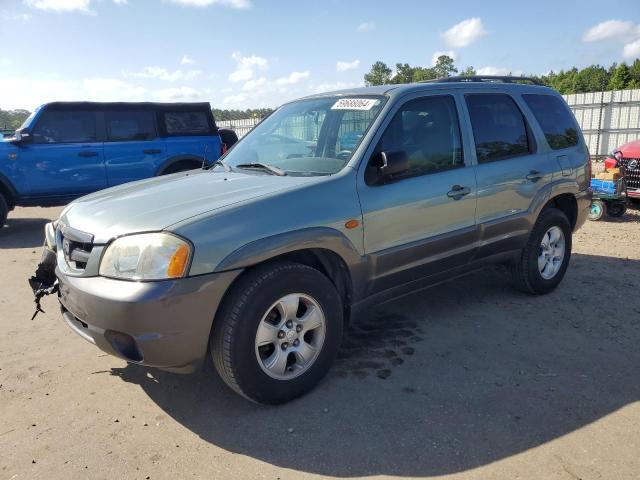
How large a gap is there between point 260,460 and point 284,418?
379 mm

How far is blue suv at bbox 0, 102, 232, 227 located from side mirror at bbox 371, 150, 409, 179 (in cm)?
688

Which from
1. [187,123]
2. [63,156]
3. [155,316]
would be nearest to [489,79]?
[155,316]

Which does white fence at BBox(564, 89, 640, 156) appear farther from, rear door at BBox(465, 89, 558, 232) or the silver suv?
the silver suv

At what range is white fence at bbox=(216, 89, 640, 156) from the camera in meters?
16.9

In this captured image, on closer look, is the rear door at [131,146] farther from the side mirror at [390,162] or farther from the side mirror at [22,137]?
the side mirror at [390,162]

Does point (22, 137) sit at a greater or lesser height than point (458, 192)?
greater

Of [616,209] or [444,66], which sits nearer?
[616,209]

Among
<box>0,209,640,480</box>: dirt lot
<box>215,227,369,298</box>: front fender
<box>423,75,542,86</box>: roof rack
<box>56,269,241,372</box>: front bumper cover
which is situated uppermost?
<box>423,75,542,86</box>: roof rack

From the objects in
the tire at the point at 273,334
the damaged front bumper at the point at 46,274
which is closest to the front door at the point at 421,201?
the tire at the point at 273,334

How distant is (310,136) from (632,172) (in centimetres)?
724

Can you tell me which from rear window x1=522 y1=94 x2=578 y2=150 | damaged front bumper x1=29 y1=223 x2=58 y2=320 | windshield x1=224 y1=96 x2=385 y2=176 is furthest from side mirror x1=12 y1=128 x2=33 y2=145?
rear window x1=522 y1=94 x2=578 y2=150

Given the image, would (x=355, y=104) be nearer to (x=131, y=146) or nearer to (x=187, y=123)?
(x=131, y=146)

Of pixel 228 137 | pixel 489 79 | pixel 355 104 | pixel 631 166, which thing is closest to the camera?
pixel 355 104

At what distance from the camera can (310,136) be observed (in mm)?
3922
